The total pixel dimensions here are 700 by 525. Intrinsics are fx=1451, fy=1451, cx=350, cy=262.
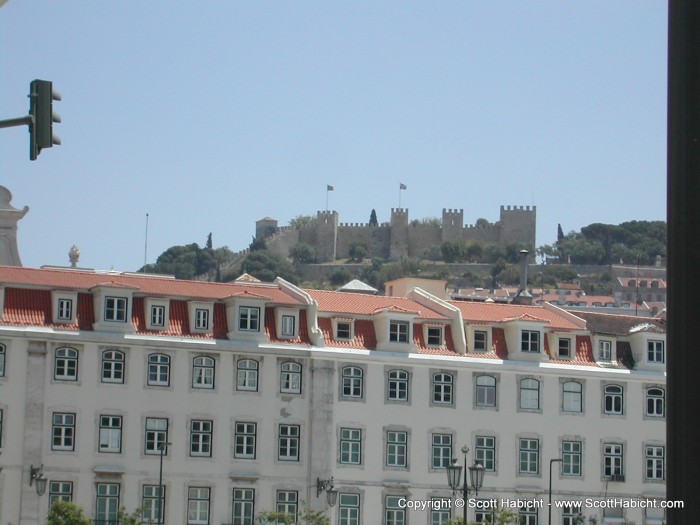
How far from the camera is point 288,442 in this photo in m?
43.7

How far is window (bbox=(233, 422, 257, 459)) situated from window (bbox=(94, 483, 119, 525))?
3.84 metres

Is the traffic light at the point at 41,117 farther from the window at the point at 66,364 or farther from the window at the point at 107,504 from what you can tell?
the window at the point at 66,364

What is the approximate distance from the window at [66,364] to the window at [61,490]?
3.02m

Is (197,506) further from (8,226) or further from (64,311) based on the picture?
(8,226)

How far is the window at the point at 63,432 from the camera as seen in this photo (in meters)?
41.4

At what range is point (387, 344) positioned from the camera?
44844mm

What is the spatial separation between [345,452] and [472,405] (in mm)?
4315

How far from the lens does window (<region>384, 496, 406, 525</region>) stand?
43.2m

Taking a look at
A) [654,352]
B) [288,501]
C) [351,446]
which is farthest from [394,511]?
[654,352]

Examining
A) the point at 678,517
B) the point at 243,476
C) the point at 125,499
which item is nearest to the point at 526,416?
the point at 243,476

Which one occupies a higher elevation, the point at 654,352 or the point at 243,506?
the point at 654,352

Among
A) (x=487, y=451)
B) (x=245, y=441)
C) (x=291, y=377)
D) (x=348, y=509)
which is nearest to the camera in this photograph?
(x=348, y=509)

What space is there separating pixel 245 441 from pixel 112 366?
454 cm

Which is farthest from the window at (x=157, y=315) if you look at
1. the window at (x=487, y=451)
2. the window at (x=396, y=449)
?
the window at (x=487, y=451)
